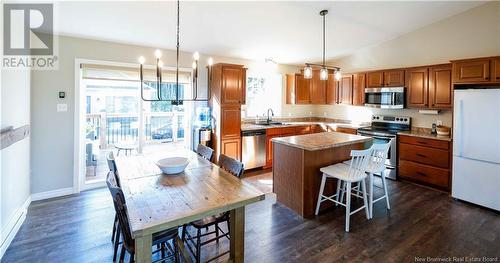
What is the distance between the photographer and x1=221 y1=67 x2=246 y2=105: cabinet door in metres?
4.66

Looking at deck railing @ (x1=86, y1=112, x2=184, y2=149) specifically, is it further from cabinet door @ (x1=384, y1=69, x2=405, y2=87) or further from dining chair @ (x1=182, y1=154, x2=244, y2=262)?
cabinet door @ (x1=384, y1=69, x2=405, y2=87)

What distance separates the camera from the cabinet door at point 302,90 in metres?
→ 6.02

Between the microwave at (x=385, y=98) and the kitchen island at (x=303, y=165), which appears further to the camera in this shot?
the microwave at (x=385, y=98)

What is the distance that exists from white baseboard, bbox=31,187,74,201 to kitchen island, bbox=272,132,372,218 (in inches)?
123

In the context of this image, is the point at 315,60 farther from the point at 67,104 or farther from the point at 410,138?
the point at 67,104

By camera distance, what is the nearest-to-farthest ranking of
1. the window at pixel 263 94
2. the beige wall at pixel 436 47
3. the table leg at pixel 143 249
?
the table leg at pixel 143 249
the beige wall at pixel 436 47
the window at pixel 263 94

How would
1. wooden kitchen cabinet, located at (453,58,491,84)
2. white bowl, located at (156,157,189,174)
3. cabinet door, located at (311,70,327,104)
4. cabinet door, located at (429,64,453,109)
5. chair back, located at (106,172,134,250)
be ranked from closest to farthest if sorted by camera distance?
chair back, located at (106,172,134,250) → white bowl, located at (156,157,189,174) → wooden kitchen cabinet, located at (453,58,491,84) → cabinet door, located at (429,64,453,109) → cabinet door, located at (311,70,327,104)

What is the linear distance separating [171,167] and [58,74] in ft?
8.61

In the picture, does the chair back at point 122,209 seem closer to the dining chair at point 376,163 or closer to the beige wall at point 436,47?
the dining chair at point 376,163

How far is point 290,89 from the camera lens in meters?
6.12

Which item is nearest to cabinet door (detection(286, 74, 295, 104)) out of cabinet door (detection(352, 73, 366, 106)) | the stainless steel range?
cabinet door (detection(352, 73, 366, 106))

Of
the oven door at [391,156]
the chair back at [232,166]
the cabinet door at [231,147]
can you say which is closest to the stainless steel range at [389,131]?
the oven door at [391,156]

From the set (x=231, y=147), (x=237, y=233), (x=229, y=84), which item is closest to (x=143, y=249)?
(x=237, y=233)

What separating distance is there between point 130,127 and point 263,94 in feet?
10.0
